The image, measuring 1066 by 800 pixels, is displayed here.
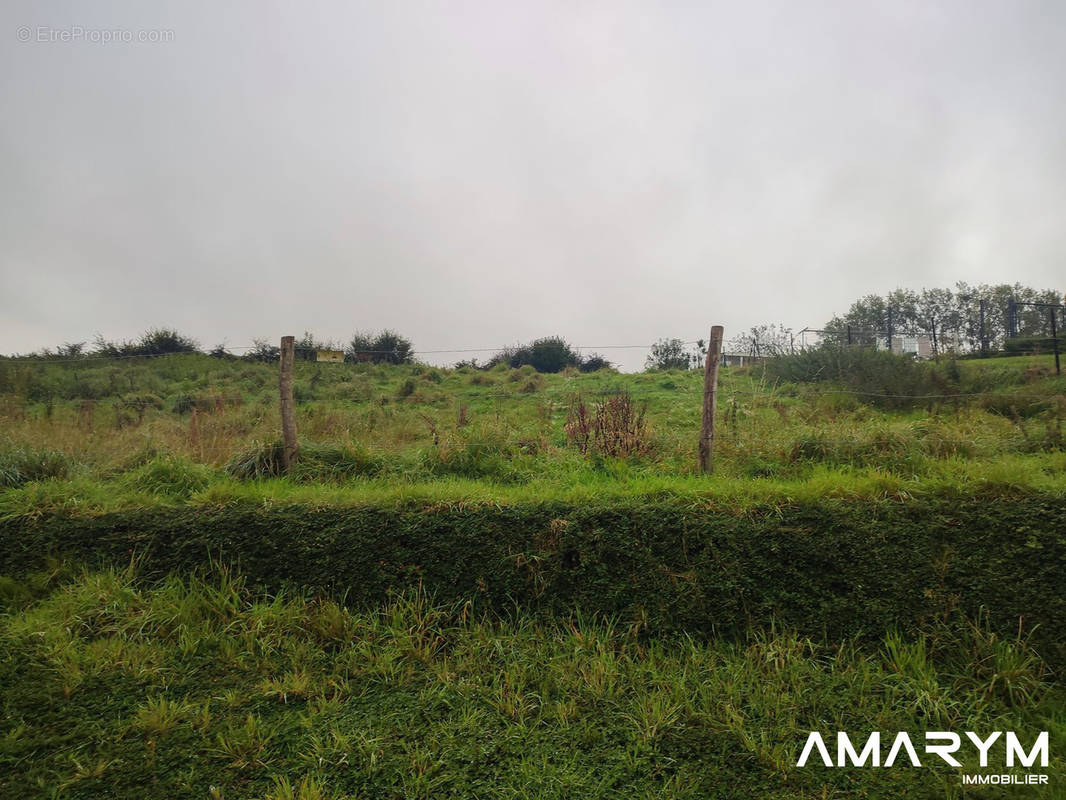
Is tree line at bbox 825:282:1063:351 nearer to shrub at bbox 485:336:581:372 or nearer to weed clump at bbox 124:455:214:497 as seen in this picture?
shrub at bbox 485:336:581:372

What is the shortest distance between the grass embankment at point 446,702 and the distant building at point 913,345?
12631 mm

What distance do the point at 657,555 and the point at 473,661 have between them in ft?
5.66

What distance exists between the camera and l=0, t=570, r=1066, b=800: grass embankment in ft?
10.4

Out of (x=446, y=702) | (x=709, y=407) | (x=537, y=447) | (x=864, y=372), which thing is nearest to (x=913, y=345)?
(x=864, y=372)

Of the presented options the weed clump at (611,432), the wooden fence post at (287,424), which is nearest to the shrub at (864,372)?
the weed clump at (611,432)

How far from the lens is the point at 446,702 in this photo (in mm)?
3793

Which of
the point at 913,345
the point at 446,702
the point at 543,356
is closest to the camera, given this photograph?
the point at 446,702

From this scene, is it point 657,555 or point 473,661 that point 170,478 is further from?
point 657,555

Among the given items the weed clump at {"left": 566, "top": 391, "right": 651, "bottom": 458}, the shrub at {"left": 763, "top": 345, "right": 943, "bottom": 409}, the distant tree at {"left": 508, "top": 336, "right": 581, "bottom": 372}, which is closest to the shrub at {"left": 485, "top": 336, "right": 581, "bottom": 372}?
the distant tree at {"left": 508, "top": 336, "right": 581, "bottom": 372}

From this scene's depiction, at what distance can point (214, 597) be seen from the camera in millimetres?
4770

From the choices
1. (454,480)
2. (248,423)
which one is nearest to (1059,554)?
(454,480)

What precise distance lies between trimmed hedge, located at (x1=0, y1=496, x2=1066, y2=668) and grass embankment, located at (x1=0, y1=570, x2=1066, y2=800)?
0.71 feet

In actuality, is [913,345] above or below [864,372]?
above

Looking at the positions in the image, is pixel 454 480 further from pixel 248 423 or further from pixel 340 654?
pixel 248 423
